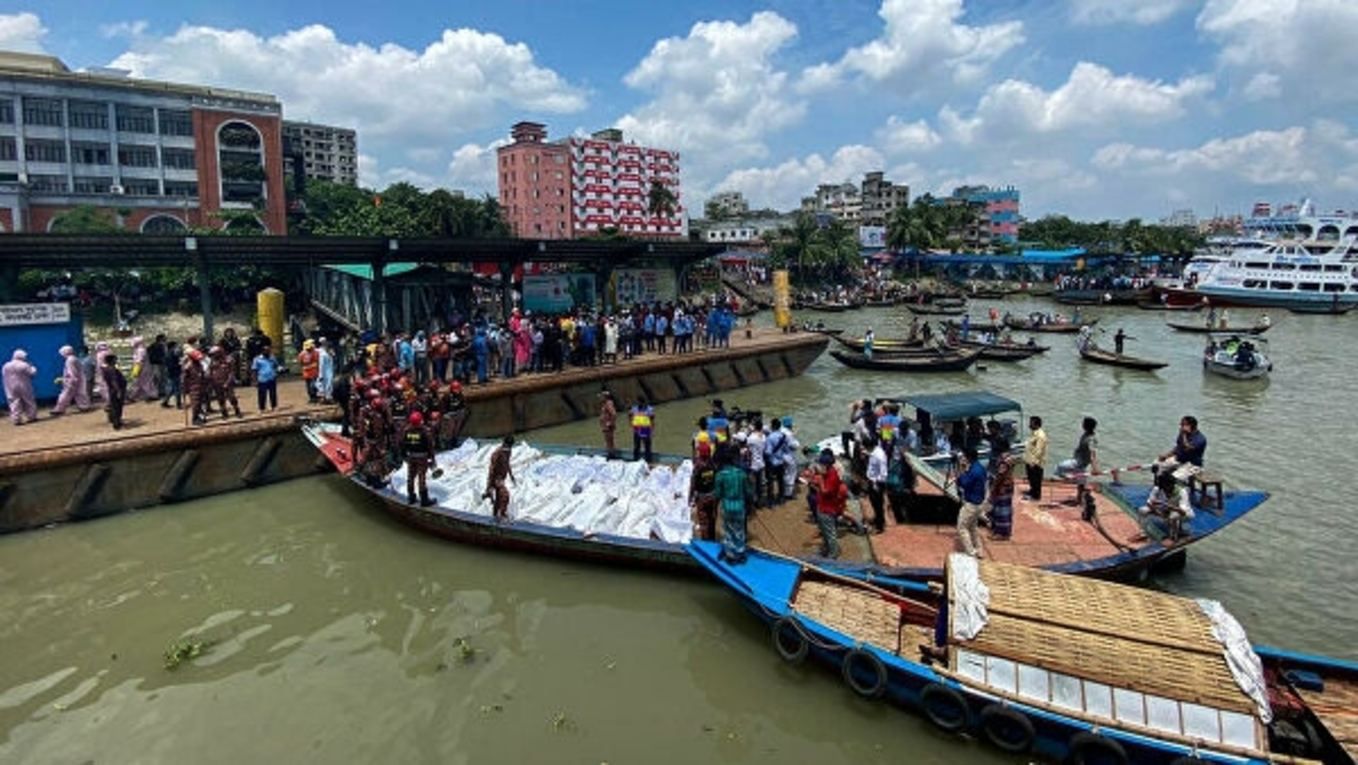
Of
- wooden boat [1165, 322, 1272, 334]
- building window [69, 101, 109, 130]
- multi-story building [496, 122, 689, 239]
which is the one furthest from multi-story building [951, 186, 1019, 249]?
building window [69, 101, 109, 130]

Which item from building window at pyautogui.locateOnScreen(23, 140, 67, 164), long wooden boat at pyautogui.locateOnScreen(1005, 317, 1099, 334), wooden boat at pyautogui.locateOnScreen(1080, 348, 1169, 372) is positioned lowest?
wooden boat at pyautogui.locateOnScreen(1080, 348, 1169, 372)

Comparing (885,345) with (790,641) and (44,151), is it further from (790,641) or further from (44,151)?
(44,151)

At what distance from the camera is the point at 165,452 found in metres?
14.7

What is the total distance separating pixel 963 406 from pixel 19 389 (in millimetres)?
18993

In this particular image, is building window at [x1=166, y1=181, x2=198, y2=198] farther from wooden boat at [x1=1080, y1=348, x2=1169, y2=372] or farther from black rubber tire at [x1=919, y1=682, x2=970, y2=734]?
black rubber tire at [x1=919, y1=682, x2=970, y2=734]

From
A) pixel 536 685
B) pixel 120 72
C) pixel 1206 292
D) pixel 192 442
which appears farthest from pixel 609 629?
pixel 120 72

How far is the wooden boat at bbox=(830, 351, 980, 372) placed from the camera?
101 feet

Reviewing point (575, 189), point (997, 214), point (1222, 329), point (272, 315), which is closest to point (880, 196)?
point (997, 214)

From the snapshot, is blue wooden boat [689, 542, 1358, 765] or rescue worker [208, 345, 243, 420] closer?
blue wooden boat [689, 542, 1358, 765]

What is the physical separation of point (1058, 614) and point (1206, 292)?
7082cm

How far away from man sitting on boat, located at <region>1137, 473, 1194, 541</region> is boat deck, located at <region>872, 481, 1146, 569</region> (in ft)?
1.20

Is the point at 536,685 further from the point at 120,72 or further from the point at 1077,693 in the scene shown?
the point at 120,72

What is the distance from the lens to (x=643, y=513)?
11984 mm

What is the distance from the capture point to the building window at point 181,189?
61156mm
